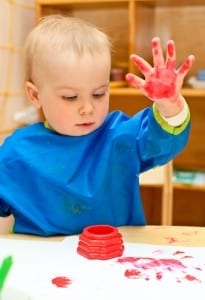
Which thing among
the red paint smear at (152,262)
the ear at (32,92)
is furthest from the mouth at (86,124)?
the red paint smear at (152,262)

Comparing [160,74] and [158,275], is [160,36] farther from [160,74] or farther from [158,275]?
[158,275]

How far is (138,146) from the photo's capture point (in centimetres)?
95

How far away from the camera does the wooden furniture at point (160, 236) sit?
2.89ft

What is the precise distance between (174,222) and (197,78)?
0.69 m

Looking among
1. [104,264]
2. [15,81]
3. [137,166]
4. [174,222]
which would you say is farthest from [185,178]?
[104,264]

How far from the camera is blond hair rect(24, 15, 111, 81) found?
904 mm

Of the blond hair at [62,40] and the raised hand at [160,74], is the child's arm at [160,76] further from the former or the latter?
the blond hair at [62,40]

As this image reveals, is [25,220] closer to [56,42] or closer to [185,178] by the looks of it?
[56,42]

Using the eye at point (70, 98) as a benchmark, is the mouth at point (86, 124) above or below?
below

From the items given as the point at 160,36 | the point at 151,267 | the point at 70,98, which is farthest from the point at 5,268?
the point at 160,36

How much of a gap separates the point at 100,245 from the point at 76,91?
0.26 meters

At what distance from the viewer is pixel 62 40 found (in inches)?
35.9

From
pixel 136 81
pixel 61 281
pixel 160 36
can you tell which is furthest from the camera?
pixel 160 36

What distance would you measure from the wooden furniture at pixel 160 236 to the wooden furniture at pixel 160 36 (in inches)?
44.0
